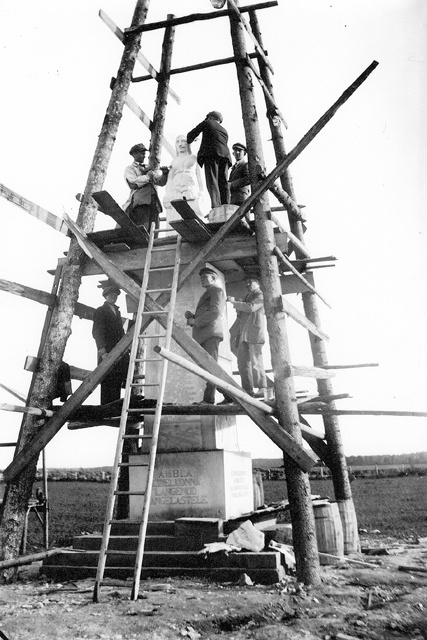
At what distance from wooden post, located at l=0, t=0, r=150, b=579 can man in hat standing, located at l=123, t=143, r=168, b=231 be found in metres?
0.85

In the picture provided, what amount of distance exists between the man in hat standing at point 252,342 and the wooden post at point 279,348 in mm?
1319

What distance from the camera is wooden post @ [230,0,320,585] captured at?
20.7 feet

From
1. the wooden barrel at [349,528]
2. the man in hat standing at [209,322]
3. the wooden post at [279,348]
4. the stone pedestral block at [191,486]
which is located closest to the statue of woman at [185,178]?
the wooden post at [279,348]

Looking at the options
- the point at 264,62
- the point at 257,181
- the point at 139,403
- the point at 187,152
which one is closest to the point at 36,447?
the point at 139,403

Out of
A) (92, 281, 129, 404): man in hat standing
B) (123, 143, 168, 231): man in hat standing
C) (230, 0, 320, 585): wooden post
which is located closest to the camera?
(230, 0, 320, 585): wooden post

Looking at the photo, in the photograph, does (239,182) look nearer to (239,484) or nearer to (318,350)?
(318,350)

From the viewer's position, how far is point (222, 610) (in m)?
5.02

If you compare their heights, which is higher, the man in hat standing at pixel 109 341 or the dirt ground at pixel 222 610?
the man in hat standing at pixel 109 341

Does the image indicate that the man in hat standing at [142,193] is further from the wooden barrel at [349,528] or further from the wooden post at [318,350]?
the wooden barrel at [349,528]

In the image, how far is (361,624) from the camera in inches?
182

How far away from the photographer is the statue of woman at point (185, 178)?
9367mm

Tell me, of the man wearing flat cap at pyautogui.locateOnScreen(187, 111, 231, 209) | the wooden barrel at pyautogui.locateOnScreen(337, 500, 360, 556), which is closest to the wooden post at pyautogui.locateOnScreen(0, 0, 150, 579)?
the man wearing flat cap at pyautogui.locateOnScreen(187, 111, 231, 209)

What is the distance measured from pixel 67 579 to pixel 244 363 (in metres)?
4.24

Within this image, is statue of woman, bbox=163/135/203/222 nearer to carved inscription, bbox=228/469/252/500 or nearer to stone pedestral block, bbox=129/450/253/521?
stone pedestral block, bbox=129/450/253/521
